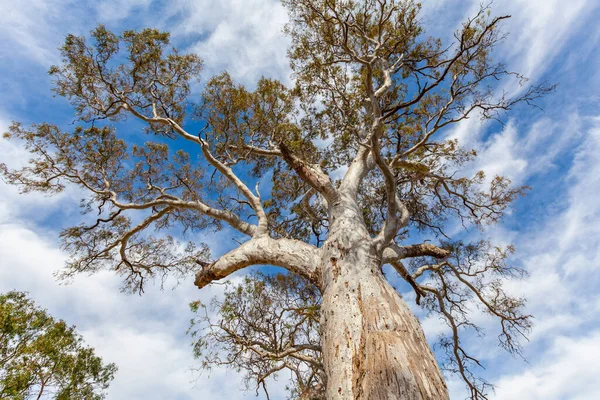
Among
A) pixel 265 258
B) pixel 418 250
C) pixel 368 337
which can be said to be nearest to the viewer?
pixel 368 337

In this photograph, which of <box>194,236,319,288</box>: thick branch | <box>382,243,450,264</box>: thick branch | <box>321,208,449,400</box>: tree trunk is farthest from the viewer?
<box>382,243,450,264</box>: thick branch

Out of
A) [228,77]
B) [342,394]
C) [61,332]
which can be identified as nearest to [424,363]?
[342,394]

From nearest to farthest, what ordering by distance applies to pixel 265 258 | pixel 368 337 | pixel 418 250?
pixel 368 337, pixel 265 258, pixel 418 250

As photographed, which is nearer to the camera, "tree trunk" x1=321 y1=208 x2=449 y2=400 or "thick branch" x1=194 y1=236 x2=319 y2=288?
"tree trunk" x1=321 y1=208 x2=449 y2=400

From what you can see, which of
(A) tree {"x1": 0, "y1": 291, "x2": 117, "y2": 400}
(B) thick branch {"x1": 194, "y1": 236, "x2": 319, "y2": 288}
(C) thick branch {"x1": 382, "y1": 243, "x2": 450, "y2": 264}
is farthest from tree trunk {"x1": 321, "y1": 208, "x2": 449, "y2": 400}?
(A) tree {"x1": 0, "y1": 291, "x2": 117, "y2": 400}

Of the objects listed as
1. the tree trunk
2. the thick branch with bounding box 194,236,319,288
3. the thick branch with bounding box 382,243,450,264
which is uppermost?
the thick branch with bounding box 382,243,450,264

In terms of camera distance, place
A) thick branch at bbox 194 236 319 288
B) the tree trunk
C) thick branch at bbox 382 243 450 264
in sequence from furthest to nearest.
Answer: thick branch at bbox 382 243 450 264 < thick branch at bbox 194 236 319 288 < the tree trunk

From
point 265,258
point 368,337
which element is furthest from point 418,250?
point 368,337

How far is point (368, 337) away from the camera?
2611mm

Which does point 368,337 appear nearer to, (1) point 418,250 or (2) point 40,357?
(1) point 418,250

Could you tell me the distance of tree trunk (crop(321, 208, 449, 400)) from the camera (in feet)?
7.26

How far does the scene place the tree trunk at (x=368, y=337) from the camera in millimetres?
2213

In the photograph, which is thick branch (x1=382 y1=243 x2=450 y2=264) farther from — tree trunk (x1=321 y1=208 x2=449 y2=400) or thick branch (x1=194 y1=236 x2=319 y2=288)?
thick branch (x1=194 y1=236 x2=319 y2=288)

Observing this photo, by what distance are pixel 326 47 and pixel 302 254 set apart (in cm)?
477
